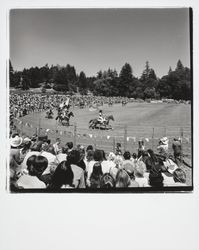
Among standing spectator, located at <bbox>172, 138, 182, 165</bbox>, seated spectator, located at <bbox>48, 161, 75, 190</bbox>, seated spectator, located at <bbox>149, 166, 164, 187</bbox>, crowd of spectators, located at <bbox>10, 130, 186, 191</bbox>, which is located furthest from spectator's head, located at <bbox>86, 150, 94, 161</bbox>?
standing spectator, located at <bbox>172, 138, 182, 165</bbox>

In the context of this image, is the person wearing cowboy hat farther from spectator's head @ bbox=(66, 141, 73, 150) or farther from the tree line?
spectator's head @ bbox=(66, 141, 73, 150)

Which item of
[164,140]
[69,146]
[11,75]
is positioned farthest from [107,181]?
[11,75]

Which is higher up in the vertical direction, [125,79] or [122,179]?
[125,79]

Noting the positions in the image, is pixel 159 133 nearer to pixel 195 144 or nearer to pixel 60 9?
pixel 195 144

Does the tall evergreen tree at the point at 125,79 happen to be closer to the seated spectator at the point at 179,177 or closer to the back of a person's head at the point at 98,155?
the back of a person's head at the point at 98,155

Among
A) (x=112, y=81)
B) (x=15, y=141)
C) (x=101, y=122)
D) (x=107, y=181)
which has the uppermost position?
(x=112, y=81)

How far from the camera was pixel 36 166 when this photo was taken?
1.78m

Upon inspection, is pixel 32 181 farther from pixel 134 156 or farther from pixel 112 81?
pixel 112 81

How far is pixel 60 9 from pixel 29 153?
785mm

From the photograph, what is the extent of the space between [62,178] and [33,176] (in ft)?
0.50

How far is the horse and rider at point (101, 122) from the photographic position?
181 cm

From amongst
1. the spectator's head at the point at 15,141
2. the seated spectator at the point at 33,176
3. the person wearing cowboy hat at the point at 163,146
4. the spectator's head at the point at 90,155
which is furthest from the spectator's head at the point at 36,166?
the person wearing cowboy hat at the point at 163,146
